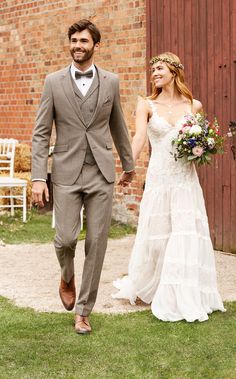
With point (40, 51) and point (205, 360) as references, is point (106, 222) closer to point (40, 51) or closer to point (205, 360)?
point (205, 360)

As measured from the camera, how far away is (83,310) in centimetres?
618

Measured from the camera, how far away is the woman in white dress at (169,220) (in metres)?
6.75

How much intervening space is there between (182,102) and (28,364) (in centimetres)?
260

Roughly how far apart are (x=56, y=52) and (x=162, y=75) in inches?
235

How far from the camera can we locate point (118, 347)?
19.2 ft

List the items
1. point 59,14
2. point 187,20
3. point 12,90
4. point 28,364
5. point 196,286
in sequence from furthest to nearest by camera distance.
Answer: point 12,90 < point 59,14 < point 187,20 < point 196,286 < point 28,364

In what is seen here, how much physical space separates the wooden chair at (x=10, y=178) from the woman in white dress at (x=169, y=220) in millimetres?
5098

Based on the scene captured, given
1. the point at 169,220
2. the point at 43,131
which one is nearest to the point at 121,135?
the point at 43,131

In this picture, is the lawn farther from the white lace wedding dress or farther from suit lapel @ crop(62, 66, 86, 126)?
suit lapel @ crop(62, 66, 86, 126)

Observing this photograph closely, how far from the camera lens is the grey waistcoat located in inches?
236

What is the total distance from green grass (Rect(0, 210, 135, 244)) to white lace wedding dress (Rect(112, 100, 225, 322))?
3692 millimetres

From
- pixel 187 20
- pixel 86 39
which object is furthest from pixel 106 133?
pixel 187 20

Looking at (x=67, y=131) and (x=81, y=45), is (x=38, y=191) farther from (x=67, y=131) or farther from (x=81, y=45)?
(x=81, y=45)

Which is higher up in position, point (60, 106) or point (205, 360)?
point (60, 106)
